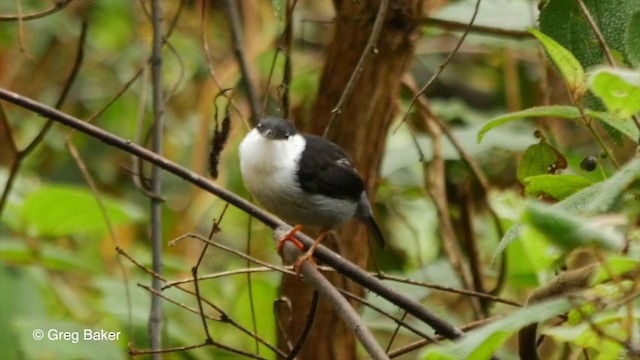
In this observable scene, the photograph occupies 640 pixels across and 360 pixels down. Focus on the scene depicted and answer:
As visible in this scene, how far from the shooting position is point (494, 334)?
3.52ft

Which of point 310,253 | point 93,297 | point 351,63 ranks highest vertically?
point 351,63

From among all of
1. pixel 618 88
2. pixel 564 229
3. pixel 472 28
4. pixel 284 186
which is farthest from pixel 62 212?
pixel 564 229

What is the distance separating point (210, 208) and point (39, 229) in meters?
1.92

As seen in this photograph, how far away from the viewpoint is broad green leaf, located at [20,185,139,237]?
124 inches

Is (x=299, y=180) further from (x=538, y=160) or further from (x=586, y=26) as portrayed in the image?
(x=586, y=26)

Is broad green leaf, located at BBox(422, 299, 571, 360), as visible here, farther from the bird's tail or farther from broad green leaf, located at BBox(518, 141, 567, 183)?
the bird's tail

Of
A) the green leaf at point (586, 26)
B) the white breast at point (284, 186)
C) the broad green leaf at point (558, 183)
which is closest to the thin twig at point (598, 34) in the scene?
the green leaf at point (586, 26)

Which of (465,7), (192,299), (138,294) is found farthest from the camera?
(192,299)

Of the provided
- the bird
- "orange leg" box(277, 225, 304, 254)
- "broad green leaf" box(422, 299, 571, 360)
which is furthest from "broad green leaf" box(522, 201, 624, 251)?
the bird

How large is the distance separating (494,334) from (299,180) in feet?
6.33

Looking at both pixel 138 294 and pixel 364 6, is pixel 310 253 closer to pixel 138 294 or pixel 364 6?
pixel 364 6

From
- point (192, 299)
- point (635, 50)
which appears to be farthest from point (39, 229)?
point (635, 50)

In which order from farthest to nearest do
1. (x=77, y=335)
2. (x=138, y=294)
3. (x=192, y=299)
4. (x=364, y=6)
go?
(x=192, y=299), (x=138, y=294), (x=77, y=335), (x=364, y=6)

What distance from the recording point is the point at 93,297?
15.9 feet
